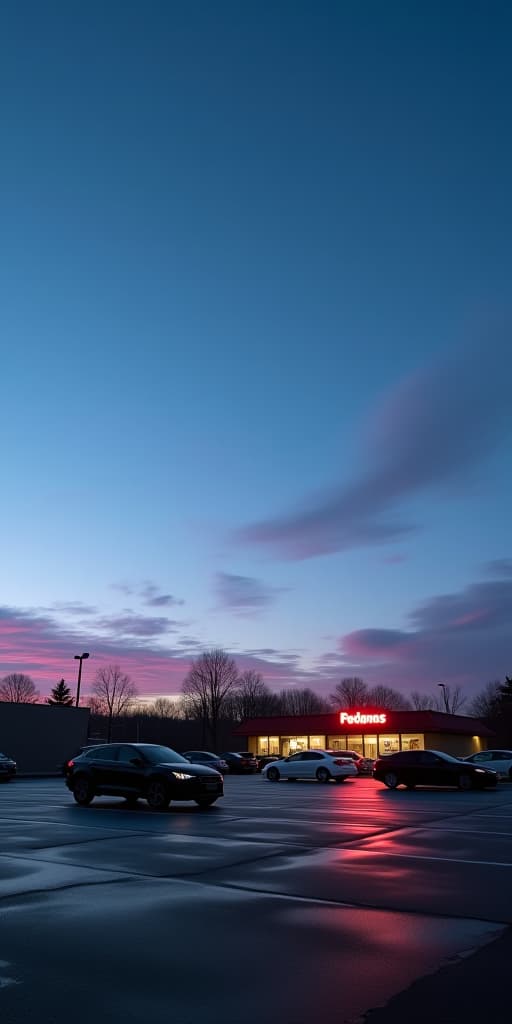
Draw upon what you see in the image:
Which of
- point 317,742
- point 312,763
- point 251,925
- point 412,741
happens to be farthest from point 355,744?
point 251,925

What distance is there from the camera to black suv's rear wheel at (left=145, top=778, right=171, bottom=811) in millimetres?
19172

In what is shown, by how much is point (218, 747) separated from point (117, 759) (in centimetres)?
8430

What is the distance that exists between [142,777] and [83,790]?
194cm

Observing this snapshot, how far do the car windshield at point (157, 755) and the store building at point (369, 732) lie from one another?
37.9 m

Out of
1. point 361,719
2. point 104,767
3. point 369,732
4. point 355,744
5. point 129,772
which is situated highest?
point 361,719

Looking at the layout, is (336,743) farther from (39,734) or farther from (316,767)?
(316,767)

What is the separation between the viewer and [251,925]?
6.96 metres

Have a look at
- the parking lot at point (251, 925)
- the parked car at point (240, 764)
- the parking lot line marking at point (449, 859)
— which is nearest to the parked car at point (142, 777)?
the parking lot at point (251, 925)

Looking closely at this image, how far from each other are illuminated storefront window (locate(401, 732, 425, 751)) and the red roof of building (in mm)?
910

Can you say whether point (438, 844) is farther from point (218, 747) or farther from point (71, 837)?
point (218, 747)

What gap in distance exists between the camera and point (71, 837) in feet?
43.3

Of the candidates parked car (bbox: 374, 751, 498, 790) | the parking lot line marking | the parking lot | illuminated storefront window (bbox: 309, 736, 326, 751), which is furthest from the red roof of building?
the parking lot line marking

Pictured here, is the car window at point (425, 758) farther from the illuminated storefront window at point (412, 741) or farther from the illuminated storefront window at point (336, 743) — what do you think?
the illuminated storefront window at point (336, 743)

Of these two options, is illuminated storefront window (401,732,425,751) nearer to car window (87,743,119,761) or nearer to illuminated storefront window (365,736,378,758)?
illuminated storefront window (365,736,378,758)
